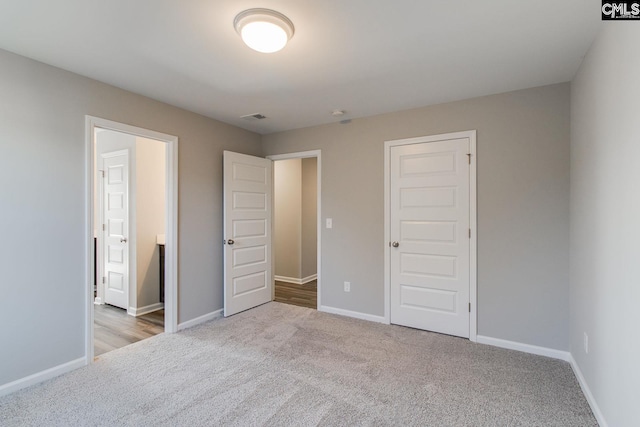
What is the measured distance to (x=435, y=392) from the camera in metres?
2.16

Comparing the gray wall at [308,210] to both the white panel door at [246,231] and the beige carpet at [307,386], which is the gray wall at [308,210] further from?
the beige carpet at [307,386]

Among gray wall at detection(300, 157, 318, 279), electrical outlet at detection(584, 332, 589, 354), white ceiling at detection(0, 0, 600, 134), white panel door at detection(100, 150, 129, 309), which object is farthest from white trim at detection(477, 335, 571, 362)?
white panel door at detection(100, 150, 129, 309)

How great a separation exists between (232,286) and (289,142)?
78.8 inches

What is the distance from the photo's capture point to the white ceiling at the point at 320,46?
171 centimetres

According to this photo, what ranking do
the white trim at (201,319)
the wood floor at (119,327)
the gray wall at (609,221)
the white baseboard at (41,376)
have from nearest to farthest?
the gray wall at (609,221) < the white baseboard at (41,376) < the wood floor at (119,327) < the white trim at (201,319)

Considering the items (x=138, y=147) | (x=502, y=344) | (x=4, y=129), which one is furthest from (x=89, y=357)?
(x=502, y=344)

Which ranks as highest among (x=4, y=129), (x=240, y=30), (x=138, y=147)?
(x=240, y=30)

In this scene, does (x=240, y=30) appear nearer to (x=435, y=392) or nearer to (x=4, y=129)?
(x=4, y=129)

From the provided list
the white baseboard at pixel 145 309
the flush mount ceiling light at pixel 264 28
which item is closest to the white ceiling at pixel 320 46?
the flush mount ceiling light at pixel 264 28

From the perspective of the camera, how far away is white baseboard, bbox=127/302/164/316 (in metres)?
3.81

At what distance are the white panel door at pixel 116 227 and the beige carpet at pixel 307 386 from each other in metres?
1.38

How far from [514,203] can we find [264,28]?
254 cm

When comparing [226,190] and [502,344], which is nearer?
[502,344]

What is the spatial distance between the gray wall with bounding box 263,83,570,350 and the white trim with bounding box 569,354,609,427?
23 centimetres
